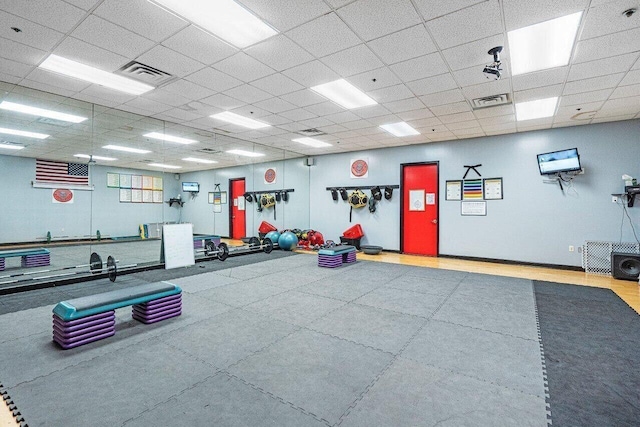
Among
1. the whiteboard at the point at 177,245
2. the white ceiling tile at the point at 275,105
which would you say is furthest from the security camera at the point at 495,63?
the whiteboard at the point at 177,245

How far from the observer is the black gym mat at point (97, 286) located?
3.87m

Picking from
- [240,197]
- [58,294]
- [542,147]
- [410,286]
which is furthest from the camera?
[240,197]

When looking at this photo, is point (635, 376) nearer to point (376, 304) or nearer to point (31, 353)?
point (376, 304)

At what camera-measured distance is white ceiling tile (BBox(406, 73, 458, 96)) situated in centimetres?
400

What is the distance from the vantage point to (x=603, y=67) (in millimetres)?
3590

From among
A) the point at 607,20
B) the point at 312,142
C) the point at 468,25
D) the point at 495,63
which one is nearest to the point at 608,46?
the point at 607,20

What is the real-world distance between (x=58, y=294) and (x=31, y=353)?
2.15 meters

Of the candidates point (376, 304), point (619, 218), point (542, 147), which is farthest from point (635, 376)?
point (542, 147)

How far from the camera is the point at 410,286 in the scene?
475 cm

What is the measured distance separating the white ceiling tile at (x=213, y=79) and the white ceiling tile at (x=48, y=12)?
1319 millimetres

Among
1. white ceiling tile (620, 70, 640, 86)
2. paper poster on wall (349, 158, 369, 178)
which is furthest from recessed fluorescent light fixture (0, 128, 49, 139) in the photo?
white ceiling tile (620, 70, 640, 86)

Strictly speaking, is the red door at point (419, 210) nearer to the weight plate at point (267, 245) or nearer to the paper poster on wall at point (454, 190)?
the paper poster on wall at point (454, 190)

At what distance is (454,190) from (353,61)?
16.4ft

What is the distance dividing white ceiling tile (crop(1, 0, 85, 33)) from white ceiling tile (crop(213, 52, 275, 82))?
1362 millimetres
